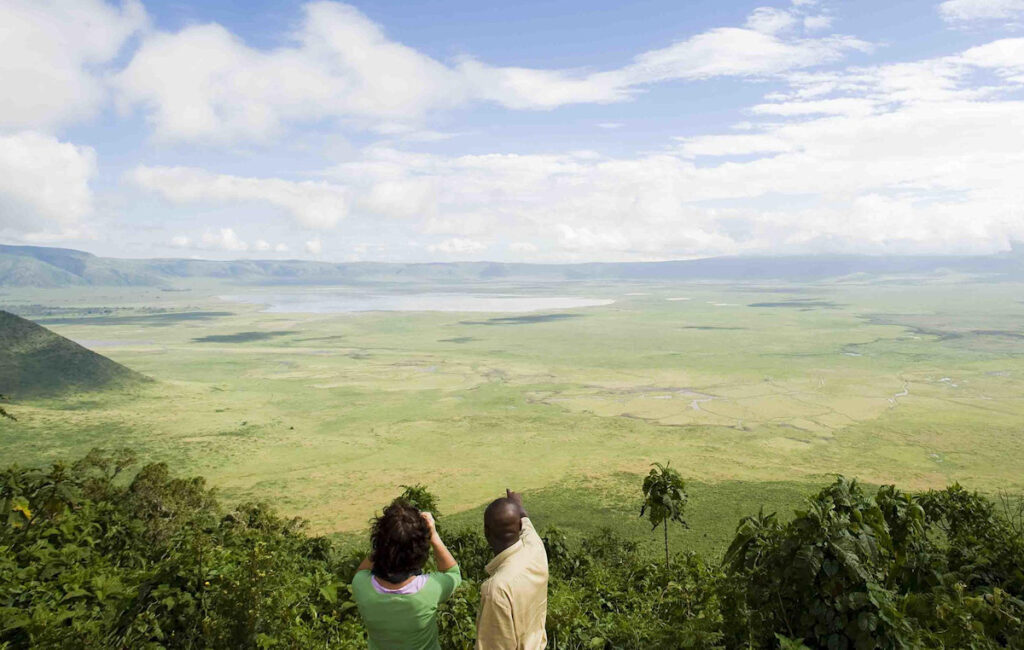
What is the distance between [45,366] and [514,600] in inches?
2568

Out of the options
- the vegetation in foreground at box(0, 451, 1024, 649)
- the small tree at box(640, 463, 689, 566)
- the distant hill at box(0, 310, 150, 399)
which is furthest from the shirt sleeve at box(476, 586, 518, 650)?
the distant hill at box(0, 310, 150, 399)

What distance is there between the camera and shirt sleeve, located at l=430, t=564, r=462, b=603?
3.09 metres

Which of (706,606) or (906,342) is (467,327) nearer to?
(906,342)

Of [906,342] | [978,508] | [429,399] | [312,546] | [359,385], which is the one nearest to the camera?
[978,508]

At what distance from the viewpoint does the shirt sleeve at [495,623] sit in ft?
9.29

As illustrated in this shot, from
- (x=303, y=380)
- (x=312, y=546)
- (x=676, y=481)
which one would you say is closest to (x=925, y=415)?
(x=676, y=481)

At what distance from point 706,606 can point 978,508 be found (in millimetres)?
4096

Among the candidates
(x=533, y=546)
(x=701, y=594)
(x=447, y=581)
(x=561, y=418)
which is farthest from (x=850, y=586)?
(x=561, y=418)

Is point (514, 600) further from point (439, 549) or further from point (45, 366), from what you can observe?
point (45, 366)

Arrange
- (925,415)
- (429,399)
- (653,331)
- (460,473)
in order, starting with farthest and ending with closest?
(653,331), (429,399), (925,415), (460,473)

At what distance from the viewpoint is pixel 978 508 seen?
23.4 feet

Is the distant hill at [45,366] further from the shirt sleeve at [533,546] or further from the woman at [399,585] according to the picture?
the shirt sleeve at [533,546]

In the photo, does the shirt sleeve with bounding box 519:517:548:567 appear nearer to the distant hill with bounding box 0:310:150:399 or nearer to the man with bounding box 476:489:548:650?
the man with bounding box 476:489:548:650

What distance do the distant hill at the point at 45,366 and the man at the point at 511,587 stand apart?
201ft
